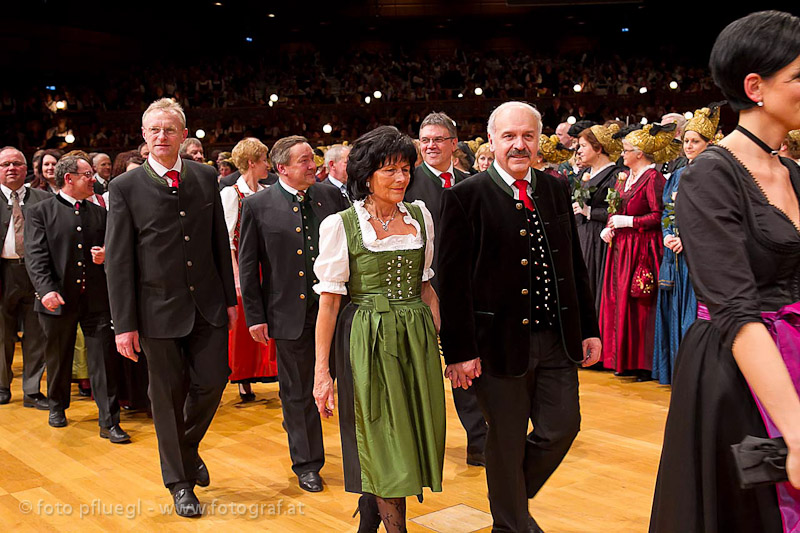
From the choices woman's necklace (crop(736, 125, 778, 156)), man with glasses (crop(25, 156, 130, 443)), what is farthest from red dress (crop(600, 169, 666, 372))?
woman's necklace (crop(736, 125, 778, 156))

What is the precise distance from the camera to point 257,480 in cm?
416

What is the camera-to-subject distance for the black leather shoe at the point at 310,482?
3941 mm

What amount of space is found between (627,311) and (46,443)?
13.2ft

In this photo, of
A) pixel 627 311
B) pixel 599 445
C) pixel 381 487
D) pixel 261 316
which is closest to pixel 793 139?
pixel 627 311

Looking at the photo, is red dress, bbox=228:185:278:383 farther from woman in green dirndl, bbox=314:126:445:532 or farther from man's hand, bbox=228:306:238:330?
woman in green dirndl, bbox=314:126:445:532

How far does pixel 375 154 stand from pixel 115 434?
2947 millimetres

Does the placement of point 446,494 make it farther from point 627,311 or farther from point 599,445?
point 627,311

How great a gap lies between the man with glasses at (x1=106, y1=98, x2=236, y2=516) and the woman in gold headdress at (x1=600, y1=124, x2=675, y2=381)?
330 centimetres

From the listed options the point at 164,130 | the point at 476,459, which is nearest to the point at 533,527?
the point at 476,459

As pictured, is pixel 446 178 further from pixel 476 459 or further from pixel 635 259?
pixel 635 259

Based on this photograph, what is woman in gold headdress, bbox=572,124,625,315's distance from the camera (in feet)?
20.8

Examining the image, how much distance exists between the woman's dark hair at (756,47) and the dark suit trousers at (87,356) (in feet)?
14.1

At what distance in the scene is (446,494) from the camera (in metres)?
3.81

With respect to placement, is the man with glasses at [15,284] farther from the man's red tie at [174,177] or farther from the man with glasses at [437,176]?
the man with glasses at [437,176]
